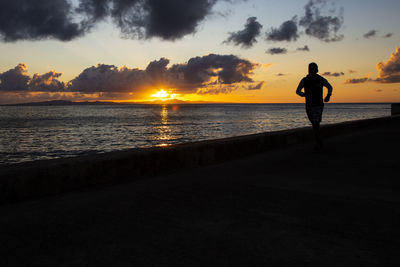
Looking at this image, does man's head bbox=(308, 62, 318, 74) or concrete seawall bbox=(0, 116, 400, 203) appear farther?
man's head bbox=(308, 62, 318, 74)

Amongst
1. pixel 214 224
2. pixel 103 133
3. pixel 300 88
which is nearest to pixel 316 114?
pixel 300 88

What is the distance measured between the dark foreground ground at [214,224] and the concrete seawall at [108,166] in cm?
25

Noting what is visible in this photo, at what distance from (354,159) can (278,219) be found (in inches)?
166

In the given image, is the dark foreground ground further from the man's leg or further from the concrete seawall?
the man's leg

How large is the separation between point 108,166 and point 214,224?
→ 88.1 inches

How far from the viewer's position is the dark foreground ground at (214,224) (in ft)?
6.85

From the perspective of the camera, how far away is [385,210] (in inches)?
119

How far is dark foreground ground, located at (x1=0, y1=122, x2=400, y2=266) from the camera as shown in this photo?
2.09 m

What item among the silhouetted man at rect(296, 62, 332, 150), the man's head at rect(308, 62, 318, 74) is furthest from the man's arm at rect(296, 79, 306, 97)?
the man's head at rect(308, 62, 318, 74)

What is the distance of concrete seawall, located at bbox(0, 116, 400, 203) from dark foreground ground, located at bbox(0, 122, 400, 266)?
25 cm

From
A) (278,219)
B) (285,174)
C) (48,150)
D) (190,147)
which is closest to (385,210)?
(278,219)

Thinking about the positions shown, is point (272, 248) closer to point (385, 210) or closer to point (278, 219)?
point (278, 219)

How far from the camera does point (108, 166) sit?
440cm

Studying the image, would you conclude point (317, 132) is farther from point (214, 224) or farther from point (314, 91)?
point (214, 224)
